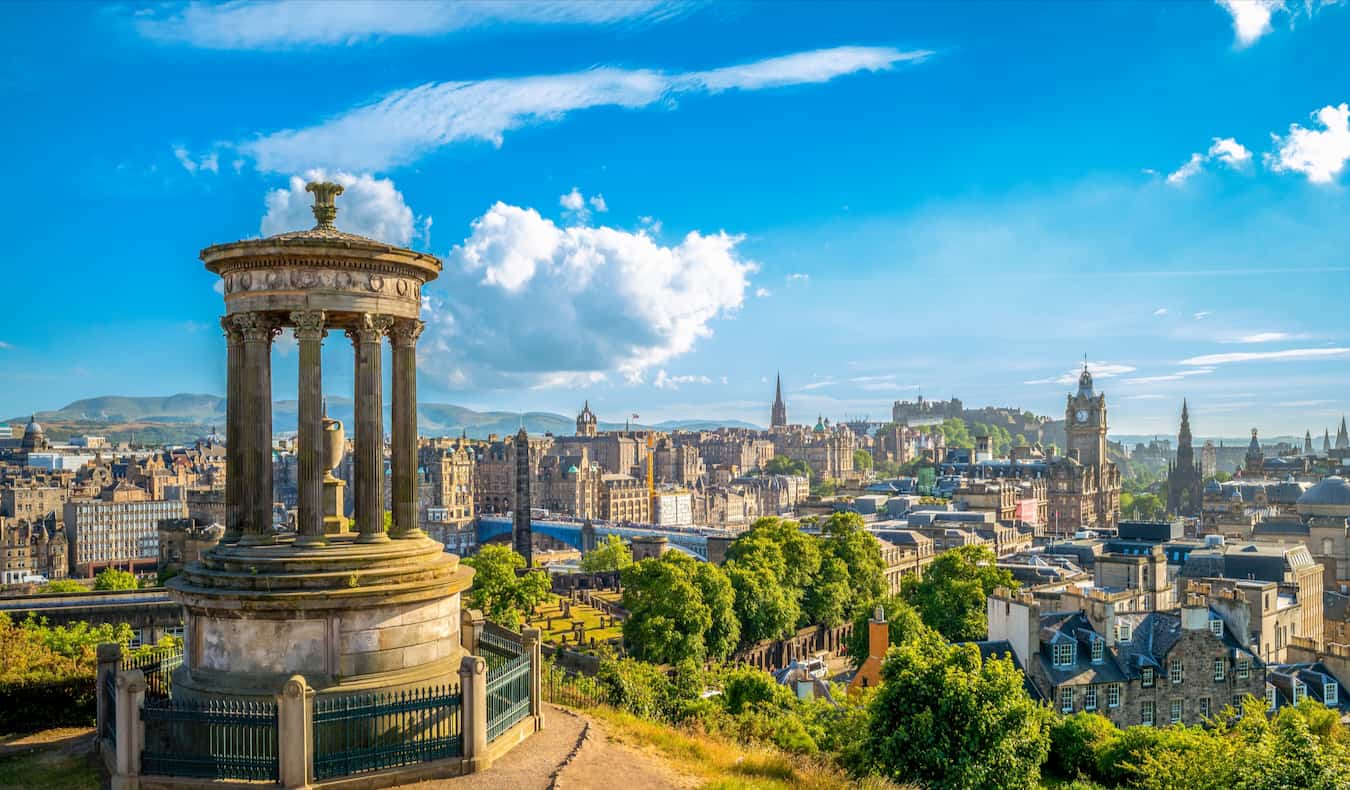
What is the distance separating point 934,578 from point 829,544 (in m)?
15.9

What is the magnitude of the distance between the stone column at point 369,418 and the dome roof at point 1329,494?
120328 millimetres

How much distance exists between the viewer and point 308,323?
19562mm

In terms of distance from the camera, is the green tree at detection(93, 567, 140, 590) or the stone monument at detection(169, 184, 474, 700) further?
the green tree at detection(93, 567, 140, 590)

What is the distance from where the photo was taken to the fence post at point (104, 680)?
1952 centimetres

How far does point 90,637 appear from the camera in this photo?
40.9 metres

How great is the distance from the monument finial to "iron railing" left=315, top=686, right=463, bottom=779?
31.4ft

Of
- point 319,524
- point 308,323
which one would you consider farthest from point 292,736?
point 308,323

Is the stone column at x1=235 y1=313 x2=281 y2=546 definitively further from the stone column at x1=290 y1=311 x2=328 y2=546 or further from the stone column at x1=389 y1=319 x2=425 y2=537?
the stone column at x1=389 y1=319 x2=425 y2=537

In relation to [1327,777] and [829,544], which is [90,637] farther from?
[829,544]

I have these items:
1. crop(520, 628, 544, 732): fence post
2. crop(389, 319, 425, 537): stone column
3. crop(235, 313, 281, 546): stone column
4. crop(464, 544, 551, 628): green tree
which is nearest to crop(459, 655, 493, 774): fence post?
crop(520, 628, 544, 732): fence post

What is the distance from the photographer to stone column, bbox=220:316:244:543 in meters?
19.9

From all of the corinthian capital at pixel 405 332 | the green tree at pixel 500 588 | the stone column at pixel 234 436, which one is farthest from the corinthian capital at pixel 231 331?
the green tree at pixel 500 588

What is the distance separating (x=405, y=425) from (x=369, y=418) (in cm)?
84

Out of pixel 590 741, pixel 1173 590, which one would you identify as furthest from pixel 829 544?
pixel 590 741
